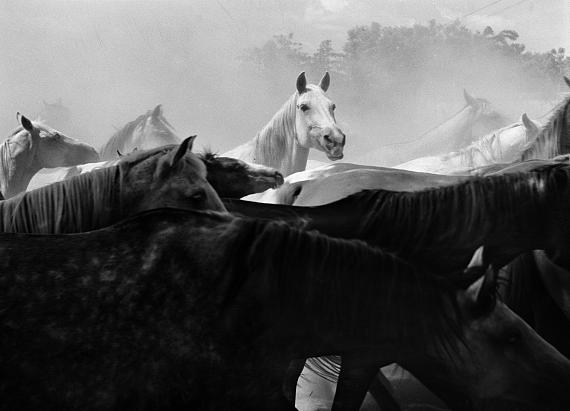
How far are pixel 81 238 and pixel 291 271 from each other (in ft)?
1.80

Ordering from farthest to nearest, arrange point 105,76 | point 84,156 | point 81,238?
point 105,76
point 84,156
point 81,238

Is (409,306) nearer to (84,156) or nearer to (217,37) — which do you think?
(84,156)

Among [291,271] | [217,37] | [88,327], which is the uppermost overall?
[217,37]

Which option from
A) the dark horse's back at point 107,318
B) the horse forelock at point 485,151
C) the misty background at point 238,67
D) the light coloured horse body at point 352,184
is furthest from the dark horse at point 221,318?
the misty background at point 238,67

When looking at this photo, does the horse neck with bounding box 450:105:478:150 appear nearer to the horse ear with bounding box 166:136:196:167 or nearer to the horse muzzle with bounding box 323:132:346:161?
the horse muzzle with bounding box 323:132:346:161

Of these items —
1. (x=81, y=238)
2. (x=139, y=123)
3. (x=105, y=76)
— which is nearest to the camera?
(x=81, y=238)

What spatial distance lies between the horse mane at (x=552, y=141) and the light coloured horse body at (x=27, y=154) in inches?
134

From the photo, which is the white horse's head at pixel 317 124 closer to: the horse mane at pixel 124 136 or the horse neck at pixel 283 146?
the horse neck at pixel 283 146

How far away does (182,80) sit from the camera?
706 inches

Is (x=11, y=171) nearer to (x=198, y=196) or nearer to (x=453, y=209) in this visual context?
(x=198, y=196)

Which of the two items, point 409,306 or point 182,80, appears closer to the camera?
point 409,306

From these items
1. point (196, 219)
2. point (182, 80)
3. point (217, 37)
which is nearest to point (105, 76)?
point (182, 80)

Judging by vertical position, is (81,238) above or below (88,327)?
above

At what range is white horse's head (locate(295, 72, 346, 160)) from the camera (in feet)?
18.6
